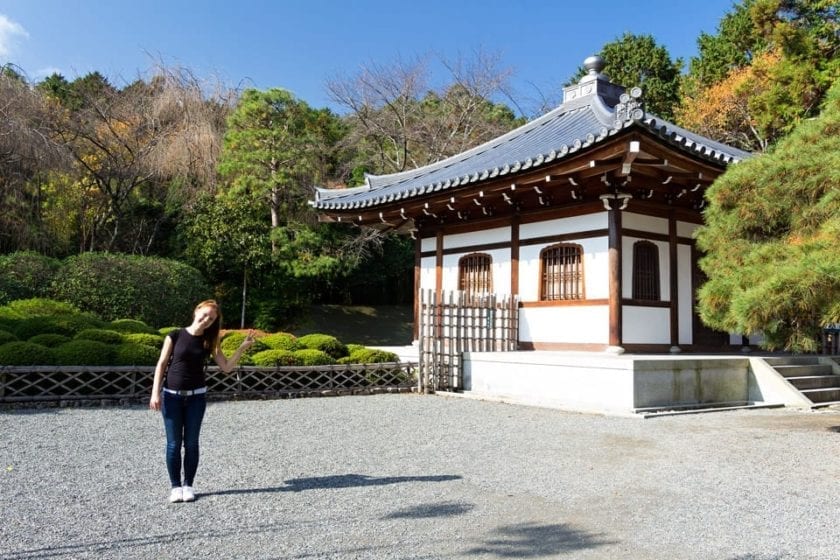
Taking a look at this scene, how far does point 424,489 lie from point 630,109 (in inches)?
243

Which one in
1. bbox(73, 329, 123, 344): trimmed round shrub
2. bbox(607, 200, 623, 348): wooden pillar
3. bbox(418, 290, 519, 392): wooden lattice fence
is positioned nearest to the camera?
bbox(73, 329, 123, 344): trimmed round shrub

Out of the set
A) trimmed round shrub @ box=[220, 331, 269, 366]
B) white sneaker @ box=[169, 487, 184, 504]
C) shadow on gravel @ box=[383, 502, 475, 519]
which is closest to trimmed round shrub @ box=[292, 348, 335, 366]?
trimmed round shrub @ box=[220, 331, 269, 366]

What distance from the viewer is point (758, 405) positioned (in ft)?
30.6

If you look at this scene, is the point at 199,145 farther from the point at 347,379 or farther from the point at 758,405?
the point at 758,405

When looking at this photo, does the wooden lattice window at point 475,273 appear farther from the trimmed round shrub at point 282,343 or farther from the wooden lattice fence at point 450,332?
the trimmed round shrub at point 282,343

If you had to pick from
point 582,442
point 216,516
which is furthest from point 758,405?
point 216,516

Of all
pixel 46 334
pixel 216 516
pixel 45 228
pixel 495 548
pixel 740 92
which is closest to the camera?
pixel 495 548

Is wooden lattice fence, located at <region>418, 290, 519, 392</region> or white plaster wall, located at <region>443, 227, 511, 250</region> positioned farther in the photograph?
white plaster wall, located at <region>443, 227, 511, 250</region>

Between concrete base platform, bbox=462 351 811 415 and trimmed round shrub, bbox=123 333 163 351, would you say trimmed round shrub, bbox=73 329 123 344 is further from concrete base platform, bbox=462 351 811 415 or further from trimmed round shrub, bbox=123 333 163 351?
concrete base platform, bbox=462 351 811 415

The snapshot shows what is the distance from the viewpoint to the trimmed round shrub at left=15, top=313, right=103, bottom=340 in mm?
9277

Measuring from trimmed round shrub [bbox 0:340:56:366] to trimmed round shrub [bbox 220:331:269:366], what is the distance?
2507 millimetres

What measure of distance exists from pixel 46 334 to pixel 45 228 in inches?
464

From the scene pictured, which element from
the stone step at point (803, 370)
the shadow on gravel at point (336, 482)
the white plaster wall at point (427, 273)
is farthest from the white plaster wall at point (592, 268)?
the shadow on gravel at point (336, 482)

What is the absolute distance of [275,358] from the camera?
1003 centimetres
